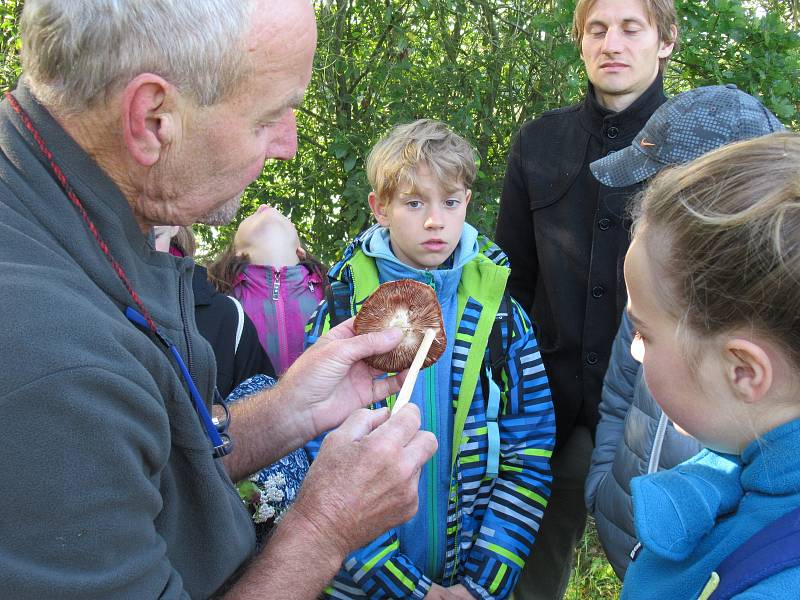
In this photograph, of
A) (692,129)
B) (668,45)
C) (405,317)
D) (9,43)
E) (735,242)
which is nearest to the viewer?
(735,242)

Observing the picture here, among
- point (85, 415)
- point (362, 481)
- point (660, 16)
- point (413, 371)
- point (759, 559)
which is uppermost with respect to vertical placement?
point (660, 16)

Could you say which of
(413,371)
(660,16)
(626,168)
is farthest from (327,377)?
(660,16)

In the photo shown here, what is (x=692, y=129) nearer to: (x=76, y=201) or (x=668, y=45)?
(x=668, y=45)

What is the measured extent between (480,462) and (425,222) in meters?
0.93

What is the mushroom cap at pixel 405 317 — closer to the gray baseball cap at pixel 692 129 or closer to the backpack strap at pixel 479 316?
the backpack strap at pixel 479 316

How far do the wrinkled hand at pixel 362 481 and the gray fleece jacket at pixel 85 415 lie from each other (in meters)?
0.23

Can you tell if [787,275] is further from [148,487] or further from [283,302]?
[283,302]

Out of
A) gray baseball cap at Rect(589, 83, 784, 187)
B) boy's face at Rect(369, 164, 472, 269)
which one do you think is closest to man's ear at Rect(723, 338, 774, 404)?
gray baseball cap at Rect(589, 83, 784, 187)

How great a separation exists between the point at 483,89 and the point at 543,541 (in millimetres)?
3234

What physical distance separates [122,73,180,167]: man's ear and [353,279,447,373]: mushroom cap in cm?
92

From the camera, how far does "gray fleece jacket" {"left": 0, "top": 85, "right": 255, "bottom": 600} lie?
3.70 feet

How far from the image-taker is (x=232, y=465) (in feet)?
6.71

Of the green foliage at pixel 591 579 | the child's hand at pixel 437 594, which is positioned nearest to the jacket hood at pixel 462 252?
the child's hand at pixel 437 594

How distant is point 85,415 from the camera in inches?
46.0
